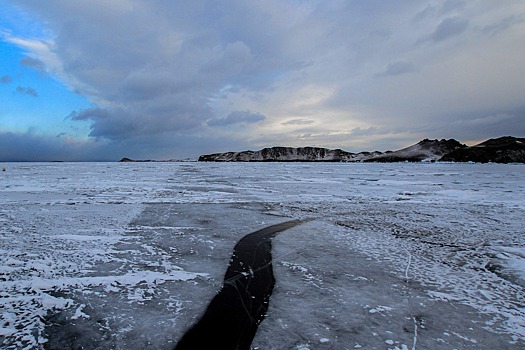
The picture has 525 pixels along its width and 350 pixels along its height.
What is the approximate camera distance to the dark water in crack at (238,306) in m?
2.03

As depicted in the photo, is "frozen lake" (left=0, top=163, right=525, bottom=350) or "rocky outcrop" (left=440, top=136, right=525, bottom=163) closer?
"frozen lake" (left=0, top=163, right=525, bottom=350)

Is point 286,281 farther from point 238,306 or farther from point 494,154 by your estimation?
point 494,154

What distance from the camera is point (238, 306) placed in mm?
2547

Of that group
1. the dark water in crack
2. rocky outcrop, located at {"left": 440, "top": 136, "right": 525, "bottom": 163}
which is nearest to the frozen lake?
the dark water in crack

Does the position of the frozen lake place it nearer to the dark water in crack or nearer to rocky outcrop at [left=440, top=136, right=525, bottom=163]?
the dark water in crack

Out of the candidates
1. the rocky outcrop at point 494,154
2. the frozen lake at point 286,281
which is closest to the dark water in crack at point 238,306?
the frozen lake at point 286,281

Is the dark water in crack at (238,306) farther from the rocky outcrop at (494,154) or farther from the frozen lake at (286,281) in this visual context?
the rocky outcrop at (494,154)

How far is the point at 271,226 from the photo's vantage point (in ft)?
18.5

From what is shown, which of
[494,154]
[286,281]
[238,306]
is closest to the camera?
[238,306]

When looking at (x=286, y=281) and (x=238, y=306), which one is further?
(x=286, y=281)

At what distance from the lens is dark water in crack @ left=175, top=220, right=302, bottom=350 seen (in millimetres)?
2035

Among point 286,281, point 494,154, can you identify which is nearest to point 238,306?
point 286,281

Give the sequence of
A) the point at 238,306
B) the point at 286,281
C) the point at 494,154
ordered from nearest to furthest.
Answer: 1. the point at 238,306
2. the point at 286,281
3. the point at 494,154

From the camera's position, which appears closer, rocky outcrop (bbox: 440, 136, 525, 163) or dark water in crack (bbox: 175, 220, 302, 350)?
dark water in crack (bbox: 175, 220, 302, 350)
